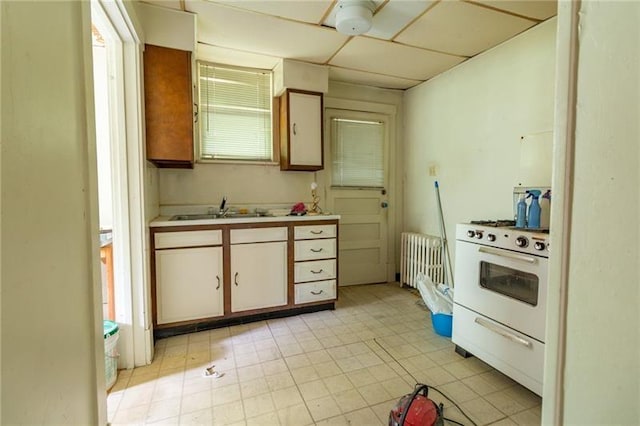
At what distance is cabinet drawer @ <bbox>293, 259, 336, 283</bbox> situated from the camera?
2.81m

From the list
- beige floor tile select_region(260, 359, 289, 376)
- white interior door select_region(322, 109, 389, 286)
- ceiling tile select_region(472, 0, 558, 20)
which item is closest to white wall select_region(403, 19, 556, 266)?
ceiling tile select_region(472, 0, 558, 20)

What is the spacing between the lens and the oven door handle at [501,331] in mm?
1702

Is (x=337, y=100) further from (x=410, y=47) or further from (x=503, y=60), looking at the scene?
→ (x=503, y=60)

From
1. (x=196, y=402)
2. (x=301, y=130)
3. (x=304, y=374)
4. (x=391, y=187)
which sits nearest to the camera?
(x=196, y=402)

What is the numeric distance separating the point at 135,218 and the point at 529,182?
2.83 m

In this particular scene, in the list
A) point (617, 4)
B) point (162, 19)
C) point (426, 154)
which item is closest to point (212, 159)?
point (162, 19)

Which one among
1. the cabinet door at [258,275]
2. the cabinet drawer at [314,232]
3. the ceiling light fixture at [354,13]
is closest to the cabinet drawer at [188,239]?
the cabinet door at [258,275]

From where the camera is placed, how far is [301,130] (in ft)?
10.1

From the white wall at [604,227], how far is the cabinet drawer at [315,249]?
239cm

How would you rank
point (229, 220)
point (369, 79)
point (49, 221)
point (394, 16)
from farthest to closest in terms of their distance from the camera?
point (369, 79) → point (229, 220) → point (394, 16) → point (49, 221)

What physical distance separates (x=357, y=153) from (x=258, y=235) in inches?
67.7

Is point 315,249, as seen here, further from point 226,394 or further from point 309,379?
point 226,394

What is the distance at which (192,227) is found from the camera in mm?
2391

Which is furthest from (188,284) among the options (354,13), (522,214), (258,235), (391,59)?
(391,59)
